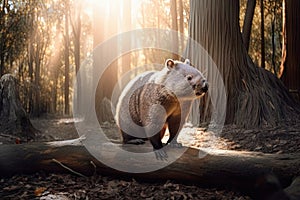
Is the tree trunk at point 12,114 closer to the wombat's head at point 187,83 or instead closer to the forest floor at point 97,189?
A: the forest floor at point 97,189

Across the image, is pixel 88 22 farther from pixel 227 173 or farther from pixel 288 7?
A: pixel 227 173

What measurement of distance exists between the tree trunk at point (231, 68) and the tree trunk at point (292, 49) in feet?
8.86

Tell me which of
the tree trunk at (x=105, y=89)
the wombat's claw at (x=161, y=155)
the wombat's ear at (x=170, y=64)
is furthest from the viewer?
the tree trunk at (x=105, y=89)

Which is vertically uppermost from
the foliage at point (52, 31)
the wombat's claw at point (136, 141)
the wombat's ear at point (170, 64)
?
the foliage at point (52, 31)

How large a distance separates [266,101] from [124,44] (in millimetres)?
12569

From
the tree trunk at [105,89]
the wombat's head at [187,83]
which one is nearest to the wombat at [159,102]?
the wombat's head at [187,83]

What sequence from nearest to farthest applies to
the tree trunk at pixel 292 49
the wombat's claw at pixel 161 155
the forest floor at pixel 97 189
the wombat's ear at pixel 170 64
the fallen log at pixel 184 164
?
the fallen log at pixel 184 164 → the forest floor at pixel 97 189 → the wombat's claw at pixel 161 155 → the wombat's ear at pixel 170 64 → the tree trunk at pixel 292 49

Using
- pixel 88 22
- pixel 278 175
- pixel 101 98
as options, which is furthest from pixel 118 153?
pixel 88 22

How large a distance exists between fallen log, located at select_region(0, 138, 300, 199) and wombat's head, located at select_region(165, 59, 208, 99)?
634 mm

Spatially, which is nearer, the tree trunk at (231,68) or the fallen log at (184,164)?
the fallen log at (184,164)

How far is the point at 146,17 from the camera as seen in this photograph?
98.4 ft

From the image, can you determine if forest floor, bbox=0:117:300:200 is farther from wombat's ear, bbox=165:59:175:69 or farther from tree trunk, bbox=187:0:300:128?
tree trunk, bbox=187:0:300:128

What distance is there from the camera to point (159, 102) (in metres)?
3.97

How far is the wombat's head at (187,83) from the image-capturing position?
154 inches
